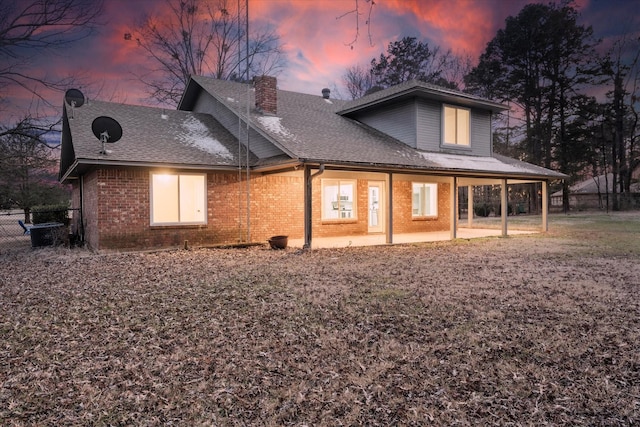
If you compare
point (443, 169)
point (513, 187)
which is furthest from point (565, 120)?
point (443, 169)

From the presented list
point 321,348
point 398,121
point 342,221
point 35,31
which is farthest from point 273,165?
point 35,31

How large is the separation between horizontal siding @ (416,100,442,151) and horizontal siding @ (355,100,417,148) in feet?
0.81

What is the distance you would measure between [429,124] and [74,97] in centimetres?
1196

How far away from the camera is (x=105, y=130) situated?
1023 cm

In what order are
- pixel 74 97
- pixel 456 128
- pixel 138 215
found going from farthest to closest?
pixel 456 128 < pixel 74 97 < pixel 138 215

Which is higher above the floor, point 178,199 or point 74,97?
point 74,97

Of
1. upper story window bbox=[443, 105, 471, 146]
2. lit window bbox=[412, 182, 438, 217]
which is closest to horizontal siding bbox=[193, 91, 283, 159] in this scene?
lit window bbox=[412, 182, 438, 217]

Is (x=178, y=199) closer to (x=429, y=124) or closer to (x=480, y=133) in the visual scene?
(x=429, y=124)

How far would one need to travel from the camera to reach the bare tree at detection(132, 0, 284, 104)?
23969 mm

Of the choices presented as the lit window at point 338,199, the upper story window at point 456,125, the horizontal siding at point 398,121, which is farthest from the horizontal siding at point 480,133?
the lit window at point 338,199

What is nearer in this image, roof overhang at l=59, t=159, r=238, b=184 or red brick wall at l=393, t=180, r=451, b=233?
roof overhang at l=59, t=159, r=238, b=184

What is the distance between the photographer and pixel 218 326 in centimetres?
449

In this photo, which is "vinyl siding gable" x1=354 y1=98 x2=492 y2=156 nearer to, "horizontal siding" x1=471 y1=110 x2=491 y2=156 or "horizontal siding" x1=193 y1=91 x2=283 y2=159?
"horizontal siding" x1=471 y1=110 x2=491 y2=156

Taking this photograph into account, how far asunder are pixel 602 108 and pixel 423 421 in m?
37.1
